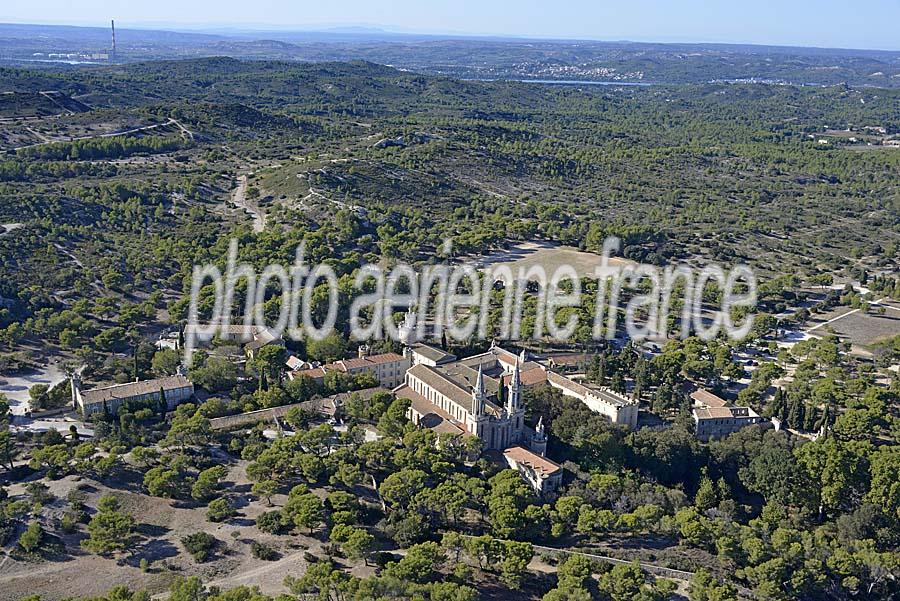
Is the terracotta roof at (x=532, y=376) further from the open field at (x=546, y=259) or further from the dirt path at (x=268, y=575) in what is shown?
the open field at (x=546, y=259)

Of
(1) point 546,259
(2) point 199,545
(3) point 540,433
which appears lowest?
(2) point 199,545

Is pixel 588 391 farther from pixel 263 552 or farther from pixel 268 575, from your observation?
pixel 268 575

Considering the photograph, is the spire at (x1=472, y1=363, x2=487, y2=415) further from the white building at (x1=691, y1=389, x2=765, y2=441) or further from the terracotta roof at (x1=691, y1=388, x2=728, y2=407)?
the terracotta roof at (x1=691, y1=388, x2=728, y2=407)

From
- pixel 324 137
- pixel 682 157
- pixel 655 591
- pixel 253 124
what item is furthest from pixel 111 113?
pixel 655 591

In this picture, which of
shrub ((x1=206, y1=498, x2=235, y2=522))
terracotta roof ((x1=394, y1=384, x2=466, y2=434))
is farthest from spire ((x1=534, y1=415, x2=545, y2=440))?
shrub ((x1=206, y1=498, x2=235, y2=522))

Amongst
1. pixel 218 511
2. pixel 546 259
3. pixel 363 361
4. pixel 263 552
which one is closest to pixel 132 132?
pixel 546 259
